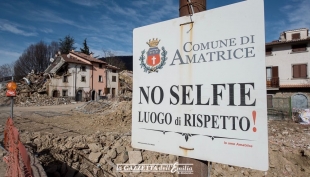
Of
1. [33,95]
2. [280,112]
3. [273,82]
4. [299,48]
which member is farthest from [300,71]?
[33,95]

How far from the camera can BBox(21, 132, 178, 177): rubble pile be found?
18.6 feet

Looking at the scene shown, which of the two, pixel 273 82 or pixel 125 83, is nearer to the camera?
pixel 273 82

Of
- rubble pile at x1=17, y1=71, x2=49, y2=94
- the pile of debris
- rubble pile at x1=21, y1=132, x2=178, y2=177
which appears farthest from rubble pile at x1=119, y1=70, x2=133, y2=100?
rubble pile at x1=21, y1=132, x2=178, y2=177

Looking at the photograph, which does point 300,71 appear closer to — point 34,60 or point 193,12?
point 193,12

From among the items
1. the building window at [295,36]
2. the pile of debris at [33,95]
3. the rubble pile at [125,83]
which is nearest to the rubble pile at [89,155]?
the pile of debris at [33,95]

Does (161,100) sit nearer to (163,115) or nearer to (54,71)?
(163,115)

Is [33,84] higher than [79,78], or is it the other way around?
[79,78]

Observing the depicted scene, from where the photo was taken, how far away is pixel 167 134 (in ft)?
4.84

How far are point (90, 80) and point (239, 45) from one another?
33.5m

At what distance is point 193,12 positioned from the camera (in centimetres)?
142

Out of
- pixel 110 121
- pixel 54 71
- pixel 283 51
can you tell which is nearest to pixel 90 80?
pixel 54 71

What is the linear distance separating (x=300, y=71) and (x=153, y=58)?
23.1 metres

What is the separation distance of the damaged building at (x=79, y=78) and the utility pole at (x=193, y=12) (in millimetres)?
30080

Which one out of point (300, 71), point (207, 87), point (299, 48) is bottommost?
point (207, 87)
